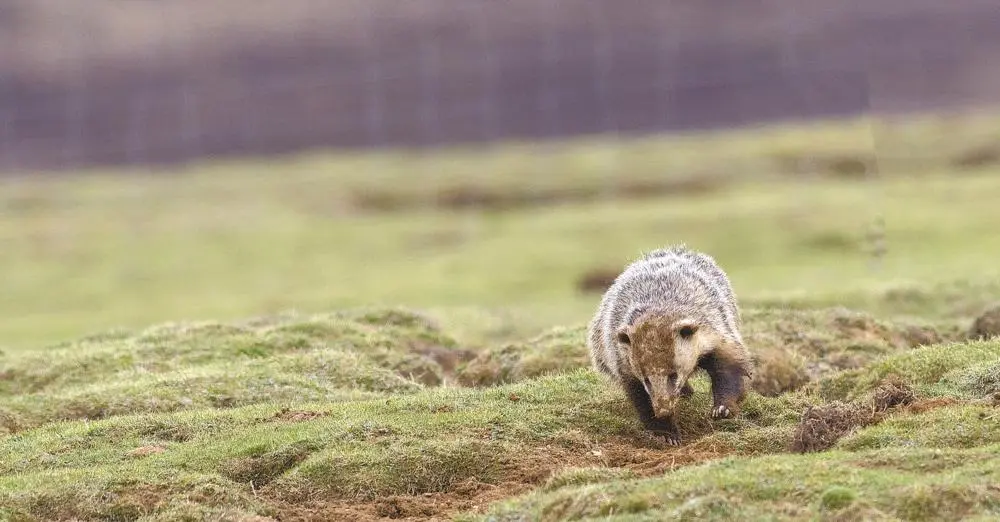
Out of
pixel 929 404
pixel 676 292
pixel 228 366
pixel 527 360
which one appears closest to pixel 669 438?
pixel 676 292

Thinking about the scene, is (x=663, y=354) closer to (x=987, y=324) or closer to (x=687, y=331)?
(x=687, y=331)

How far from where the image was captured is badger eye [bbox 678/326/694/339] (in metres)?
16.6

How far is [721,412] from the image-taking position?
17.2 m

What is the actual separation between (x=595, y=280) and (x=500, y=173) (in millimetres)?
42821

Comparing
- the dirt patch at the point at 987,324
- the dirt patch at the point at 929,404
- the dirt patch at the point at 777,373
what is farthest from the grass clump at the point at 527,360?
the dirt patch at the point at 987,324

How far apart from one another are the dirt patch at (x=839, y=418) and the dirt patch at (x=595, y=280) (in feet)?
110

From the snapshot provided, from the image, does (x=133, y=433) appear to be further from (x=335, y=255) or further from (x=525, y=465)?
(x=335, y=255)

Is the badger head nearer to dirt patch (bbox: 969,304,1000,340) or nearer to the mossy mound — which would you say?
the mossy mound

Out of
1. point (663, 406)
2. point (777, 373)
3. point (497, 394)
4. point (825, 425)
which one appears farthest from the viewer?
point (777, 373)

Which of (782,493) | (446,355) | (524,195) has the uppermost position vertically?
(782,493)

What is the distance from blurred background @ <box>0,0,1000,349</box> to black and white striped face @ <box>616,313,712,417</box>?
1457 cm

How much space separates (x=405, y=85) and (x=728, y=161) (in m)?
76.2

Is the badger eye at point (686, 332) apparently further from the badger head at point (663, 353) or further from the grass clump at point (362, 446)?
the grass clump at point (362, 446)

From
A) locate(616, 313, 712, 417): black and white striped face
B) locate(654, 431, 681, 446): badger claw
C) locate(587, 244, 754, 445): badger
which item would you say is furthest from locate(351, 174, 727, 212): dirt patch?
locate(616, 313, 712, 417): black and white striped face
